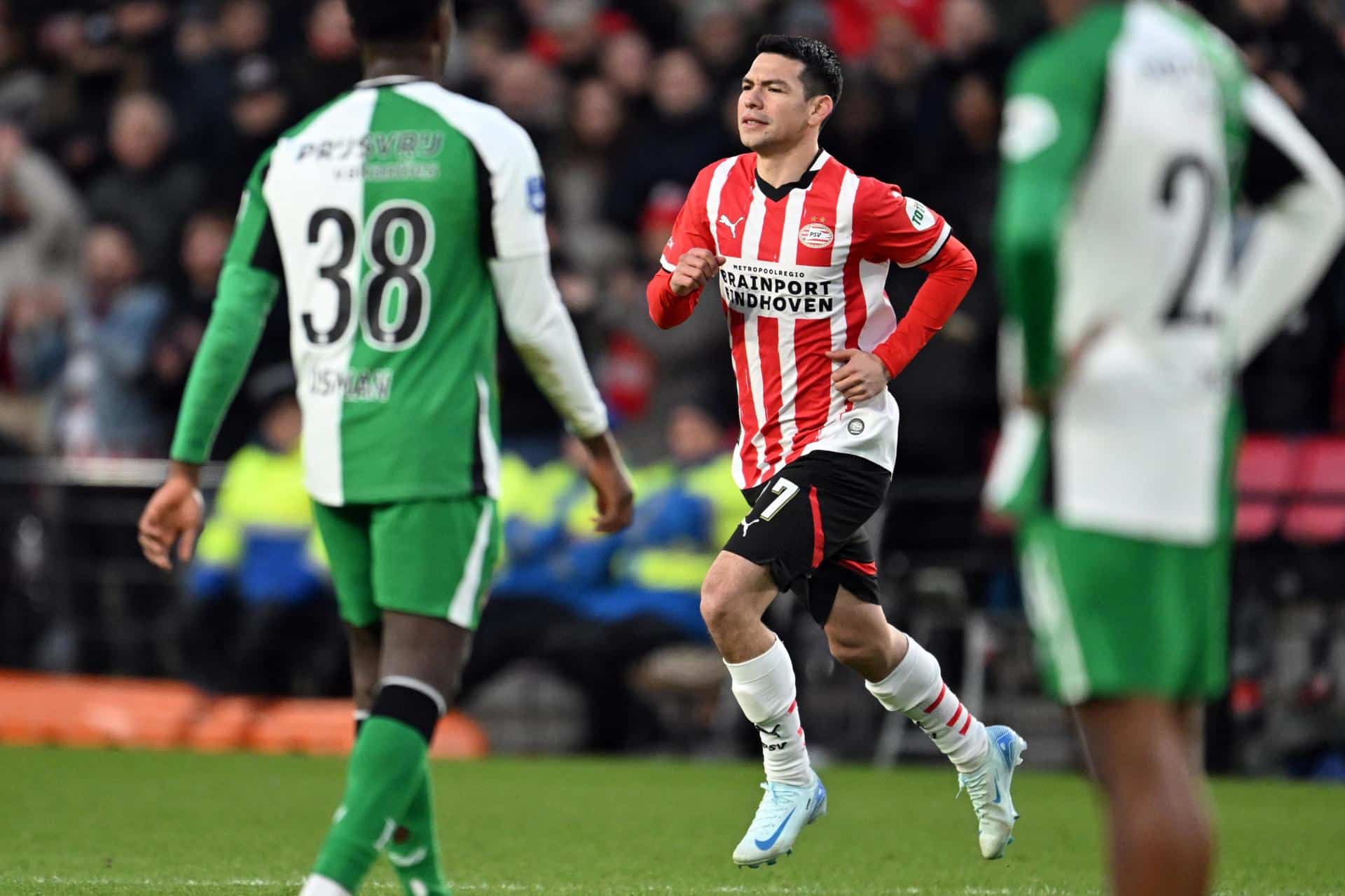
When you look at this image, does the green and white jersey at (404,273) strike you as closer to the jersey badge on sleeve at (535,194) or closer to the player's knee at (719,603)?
the jersey badge on sleeve at (535,194)

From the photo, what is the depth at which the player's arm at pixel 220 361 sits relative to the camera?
484 cm

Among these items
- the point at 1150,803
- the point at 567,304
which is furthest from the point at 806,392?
the point at 567,304

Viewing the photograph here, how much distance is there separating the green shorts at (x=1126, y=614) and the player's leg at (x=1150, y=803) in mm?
51

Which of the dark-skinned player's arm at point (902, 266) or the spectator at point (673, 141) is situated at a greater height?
the dark-skinned player's arm at point (902, 266)

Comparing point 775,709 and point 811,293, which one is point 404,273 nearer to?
point 811,293

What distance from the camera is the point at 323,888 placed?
4430mm

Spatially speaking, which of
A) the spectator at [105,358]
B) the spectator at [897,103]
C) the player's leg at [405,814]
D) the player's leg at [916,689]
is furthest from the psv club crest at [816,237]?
the spectator at [105,358]

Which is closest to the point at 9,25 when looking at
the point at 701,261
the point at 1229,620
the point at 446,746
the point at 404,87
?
the point at 446,746

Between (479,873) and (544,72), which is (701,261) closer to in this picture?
(479,873)

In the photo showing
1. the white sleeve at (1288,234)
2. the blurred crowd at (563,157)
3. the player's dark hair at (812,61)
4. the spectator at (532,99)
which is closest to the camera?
the white sleeve at (1288,234)

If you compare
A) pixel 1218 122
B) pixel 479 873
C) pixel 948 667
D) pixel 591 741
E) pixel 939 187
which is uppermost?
pixel 1218 122

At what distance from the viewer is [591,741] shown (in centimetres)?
1249

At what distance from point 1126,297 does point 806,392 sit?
2.90m

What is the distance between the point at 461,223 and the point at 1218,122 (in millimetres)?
1658
